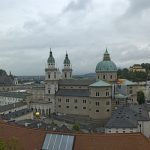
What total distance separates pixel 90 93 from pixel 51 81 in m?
12.0

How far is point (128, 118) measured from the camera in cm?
5325

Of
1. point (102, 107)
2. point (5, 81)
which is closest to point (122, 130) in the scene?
point (102, 107)

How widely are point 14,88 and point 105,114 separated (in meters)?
73.7

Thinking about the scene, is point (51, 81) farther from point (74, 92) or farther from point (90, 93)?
point (90, 93)

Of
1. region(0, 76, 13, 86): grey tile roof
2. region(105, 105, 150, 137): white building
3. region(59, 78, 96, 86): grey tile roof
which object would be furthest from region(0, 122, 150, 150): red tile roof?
region(0, 76, 13, 86): grey tile roof

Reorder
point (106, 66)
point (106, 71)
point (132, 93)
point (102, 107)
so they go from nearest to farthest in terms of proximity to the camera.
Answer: point (102, 107) < point (106, 71) < point (106, 66) < point (132, 93)

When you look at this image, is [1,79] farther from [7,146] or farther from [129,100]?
[7,146]

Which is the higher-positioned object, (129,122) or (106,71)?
(106,71)

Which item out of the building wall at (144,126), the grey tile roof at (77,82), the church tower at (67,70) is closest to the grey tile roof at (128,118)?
the building wall at (144,126)

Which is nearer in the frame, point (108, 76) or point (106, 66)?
point (108, 76)

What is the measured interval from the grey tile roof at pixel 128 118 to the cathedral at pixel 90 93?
30.5ft

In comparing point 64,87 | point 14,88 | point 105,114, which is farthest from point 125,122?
point 14,88

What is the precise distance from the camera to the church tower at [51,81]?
8075 cm

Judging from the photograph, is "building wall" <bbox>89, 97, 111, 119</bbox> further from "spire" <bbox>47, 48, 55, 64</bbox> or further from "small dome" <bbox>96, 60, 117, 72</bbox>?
"spire" <bbox>47, 48, 55, 64</bbox>
